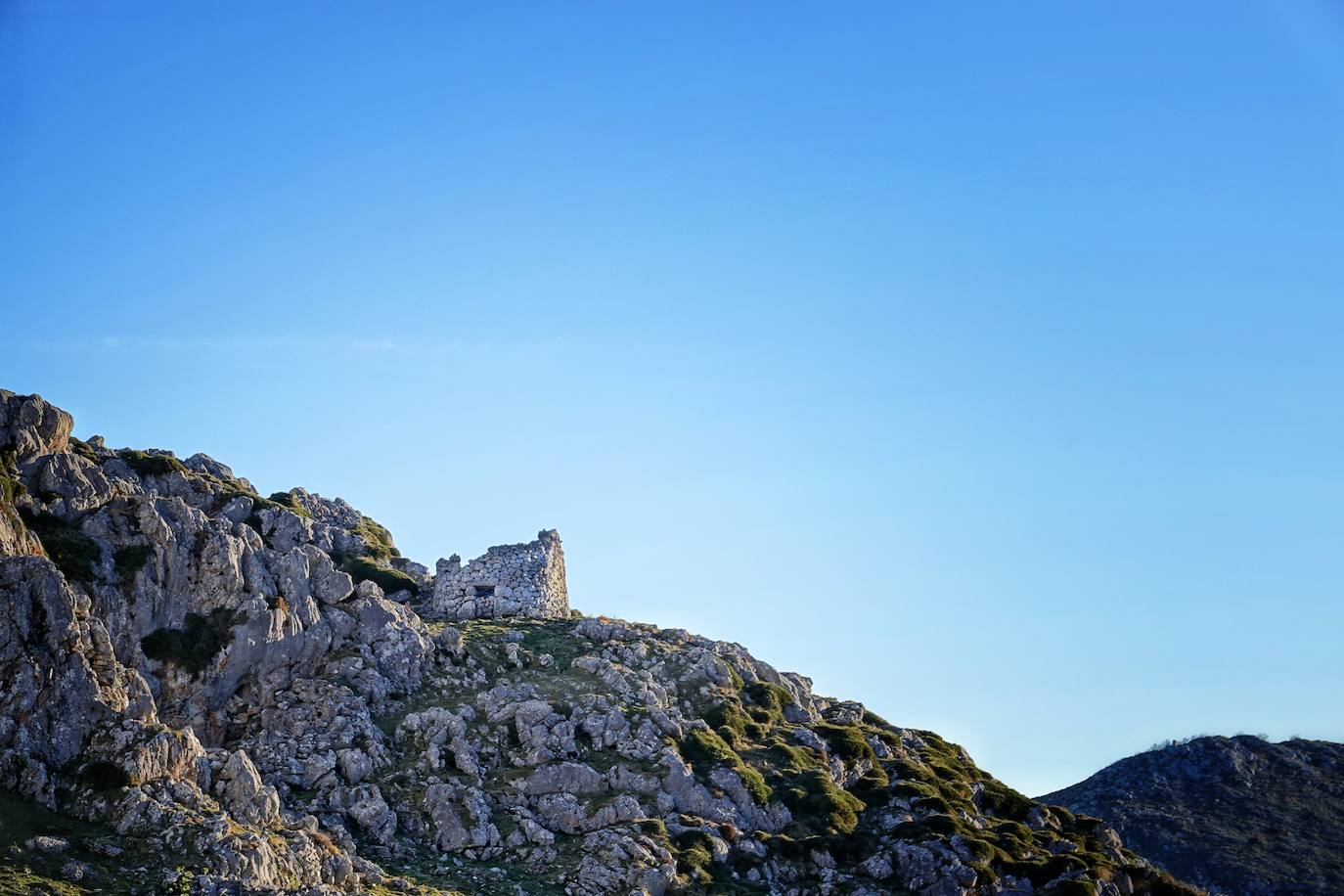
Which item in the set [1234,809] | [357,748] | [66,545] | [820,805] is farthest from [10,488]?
[1234,809]

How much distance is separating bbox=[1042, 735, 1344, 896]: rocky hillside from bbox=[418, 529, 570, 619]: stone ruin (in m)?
59.0

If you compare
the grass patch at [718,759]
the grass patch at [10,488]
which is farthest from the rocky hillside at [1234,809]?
the grass patch at [10,488]

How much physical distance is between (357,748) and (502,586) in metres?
32.0

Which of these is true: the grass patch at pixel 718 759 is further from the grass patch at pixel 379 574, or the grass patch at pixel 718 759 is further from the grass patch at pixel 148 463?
the grass patch at pixel 148 463

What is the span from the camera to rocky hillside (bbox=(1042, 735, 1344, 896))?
116 metres

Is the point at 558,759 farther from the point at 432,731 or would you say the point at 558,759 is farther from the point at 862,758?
the point at 862,758

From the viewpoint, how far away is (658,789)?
8106 cm

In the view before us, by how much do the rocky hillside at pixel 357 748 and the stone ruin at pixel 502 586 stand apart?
4917 mm

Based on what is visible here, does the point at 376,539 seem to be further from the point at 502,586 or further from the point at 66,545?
the point at 66,545

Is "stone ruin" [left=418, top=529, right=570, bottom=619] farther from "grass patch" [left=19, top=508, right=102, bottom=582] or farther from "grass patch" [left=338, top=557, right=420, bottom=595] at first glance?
"grass patch" [left=19, top=508, right=102, bottom=582]

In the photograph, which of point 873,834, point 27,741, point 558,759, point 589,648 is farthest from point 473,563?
point 27,741

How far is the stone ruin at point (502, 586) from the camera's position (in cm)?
10469

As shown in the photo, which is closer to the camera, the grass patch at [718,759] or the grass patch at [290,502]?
the grass patch at [718,759]

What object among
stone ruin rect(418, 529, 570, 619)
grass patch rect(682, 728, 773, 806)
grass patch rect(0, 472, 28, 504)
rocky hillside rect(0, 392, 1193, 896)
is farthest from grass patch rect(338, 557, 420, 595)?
grass patch rect(0, 472, 28, 504)
